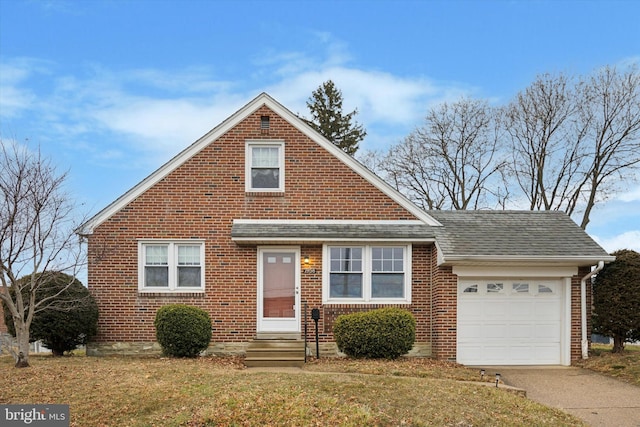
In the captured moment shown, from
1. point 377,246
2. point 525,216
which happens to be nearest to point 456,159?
point 525,216

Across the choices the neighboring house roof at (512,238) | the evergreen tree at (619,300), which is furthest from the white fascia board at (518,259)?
the evergreen tree at (619,300)

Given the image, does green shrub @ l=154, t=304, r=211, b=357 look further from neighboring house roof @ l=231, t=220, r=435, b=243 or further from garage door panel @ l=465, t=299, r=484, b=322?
garage door panel @ l=465, t=299, r=484, b=322

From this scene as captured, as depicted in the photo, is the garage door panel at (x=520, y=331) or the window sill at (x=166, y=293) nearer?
the garage door panel at (x=520, y=331)

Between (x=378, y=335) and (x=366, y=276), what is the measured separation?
1961mm

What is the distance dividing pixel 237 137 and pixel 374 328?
20.0 feet

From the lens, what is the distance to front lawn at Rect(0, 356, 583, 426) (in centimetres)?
913

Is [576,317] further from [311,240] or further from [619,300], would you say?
[311,240]

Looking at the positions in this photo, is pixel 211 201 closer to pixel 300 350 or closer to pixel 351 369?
pixel 300 350

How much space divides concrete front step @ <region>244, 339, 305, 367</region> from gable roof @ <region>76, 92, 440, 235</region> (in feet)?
14.8

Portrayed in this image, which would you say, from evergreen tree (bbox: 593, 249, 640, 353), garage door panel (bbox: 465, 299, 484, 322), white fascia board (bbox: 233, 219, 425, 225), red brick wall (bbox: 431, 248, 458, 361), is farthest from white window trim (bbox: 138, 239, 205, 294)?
evergreen tree (bbox: 593, 249, 640, 353)

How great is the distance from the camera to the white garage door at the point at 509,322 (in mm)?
15898

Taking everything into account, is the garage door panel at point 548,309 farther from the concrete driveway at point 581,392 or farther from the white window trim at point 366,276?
the white window trim at point 366,276

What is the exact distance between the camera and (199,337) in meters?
15.1

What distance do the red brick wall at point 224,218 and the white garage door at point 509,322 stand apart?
1148 millimetres
